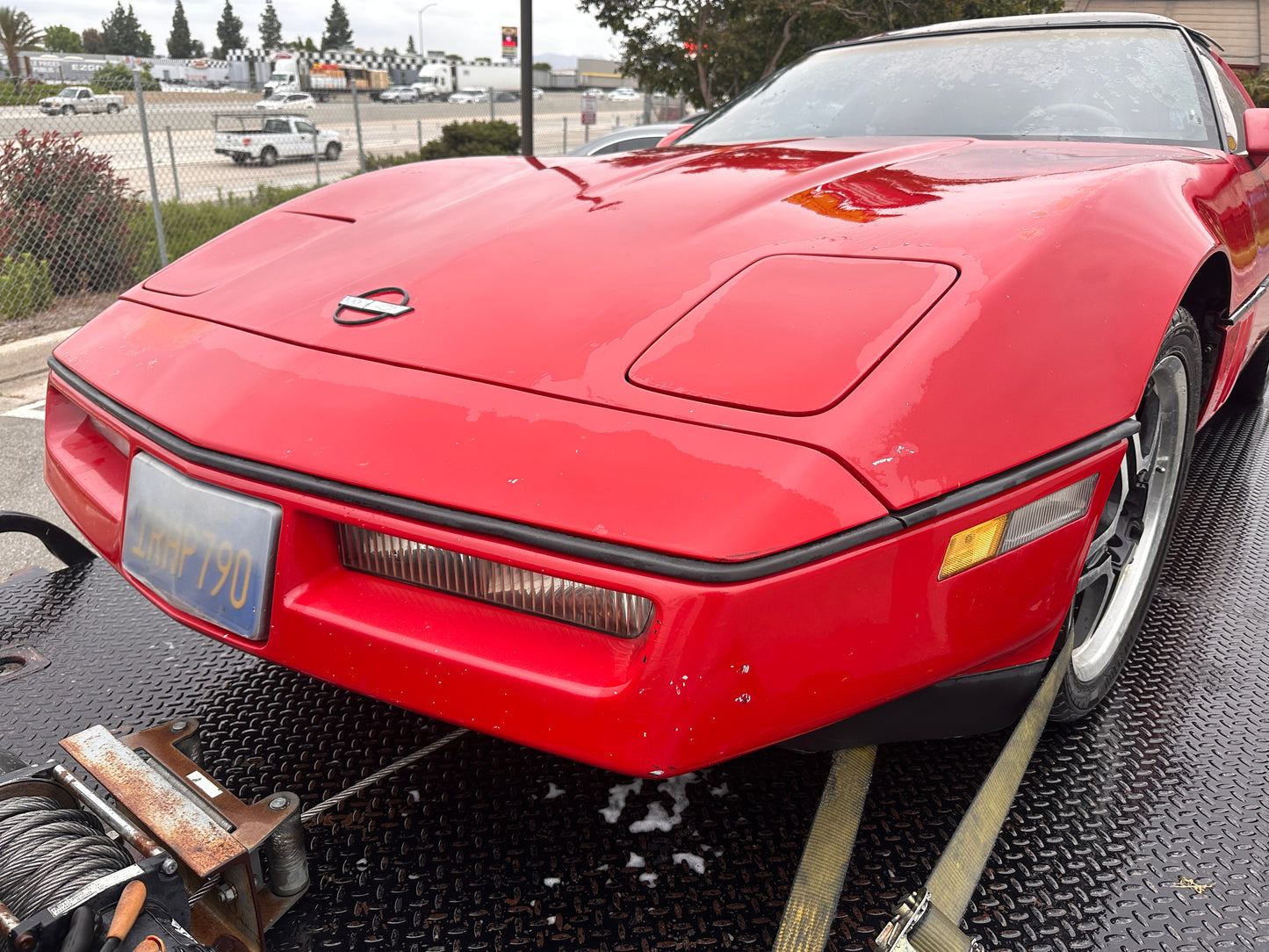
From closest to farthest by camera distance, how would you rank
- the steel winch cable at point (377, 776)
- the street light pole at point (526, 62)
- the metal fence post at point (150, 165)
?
1. the steel winch cable at point (377, 776)
2. the metal fence post at point (150, 165)
3. the street light pole at point (526, 62)

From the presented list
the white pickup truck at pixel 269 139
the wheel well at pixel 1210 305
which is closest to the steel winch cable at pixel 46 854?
the wheel well at pixel 1210 305

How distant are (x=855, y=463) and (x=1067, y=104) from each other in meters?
1.56

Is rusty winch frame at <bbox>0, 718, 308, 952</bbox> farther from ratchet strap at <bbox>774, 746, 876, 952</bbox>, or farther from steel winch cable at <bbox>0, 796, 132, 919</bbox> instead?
ratchet strap at <bbox>774, 746, 876, 952</bbox>

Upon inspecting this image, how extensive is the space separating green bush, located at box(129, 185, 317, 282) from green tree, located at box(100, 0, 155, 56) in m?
76.6

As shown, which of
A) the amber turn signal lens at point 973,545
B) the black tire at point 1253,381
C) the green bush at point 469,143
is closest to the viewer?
the amber turn signal lens at point 973,545

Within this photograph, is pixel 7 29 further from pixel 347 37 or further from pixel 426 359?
pixel 347 37

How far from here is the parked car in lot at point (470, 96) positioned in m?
47.1

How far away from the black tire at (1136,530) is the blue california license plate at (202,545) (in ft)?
3.75

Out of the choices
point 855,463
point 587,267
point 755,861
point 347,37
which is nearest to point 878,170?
point 587,267

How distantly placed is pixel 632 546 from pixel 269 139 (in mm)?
14137

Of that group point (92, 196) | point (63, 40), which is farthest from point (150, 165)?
point (63, 40)

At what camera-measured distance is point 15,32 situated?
19828 mm

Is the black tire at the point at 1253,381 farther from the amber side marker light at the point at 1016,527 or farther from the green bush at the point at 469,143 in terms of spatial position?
the green bush at the point at 469,143

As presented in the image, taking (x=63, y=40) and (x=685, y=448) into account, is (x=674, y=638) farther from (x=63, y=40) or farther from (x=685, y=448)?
(x=63, y=40)
